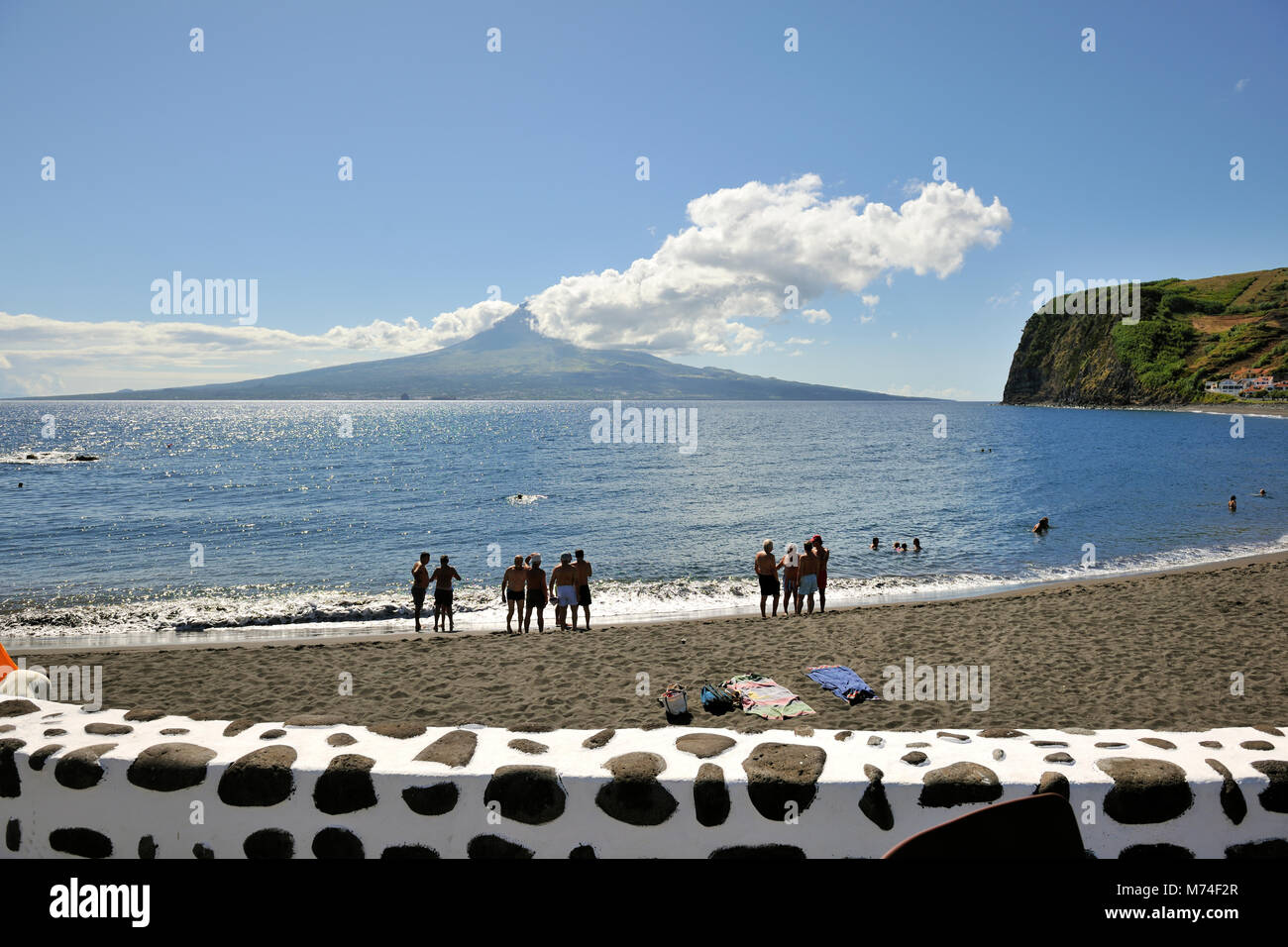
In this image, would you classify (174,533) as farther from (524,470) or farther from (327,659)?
(524,470)

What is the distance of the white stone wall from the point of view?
4.18 m

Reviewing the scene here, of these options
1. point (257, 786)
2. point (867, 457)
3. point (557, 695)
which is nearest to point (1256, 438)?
point (867, 457)

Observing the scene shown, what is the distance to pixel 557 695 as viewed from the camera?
10516mm

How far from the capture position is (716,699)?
976 cm

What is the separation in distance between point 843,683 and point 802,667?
54.7 inches

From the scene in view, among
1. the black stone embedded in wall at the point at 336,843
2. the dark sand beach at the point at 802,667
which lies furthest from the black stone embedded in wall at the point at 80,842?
the dark sand beach at the point at 802,667

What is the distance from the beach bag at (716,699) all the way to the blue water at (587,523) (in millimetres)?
9208

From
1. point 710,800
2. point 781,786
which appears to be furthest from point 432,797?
point 781,786

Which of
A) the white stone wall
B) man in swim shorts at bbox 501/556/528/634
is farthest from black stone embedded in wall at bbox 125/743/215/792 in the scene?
man in swim shorts at bbox 501/556/528/634

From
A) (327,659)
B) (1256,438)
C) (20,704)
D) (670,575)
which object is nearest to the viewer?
(20,704)

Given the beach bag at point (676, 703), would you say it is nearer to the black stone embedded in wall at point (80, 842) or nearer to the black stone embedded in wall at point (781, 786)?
the black stone embedded in wall at point (781, 786)

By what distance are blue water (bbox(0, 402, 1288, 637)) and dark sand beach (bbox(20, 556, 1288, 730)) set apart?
218 inches
